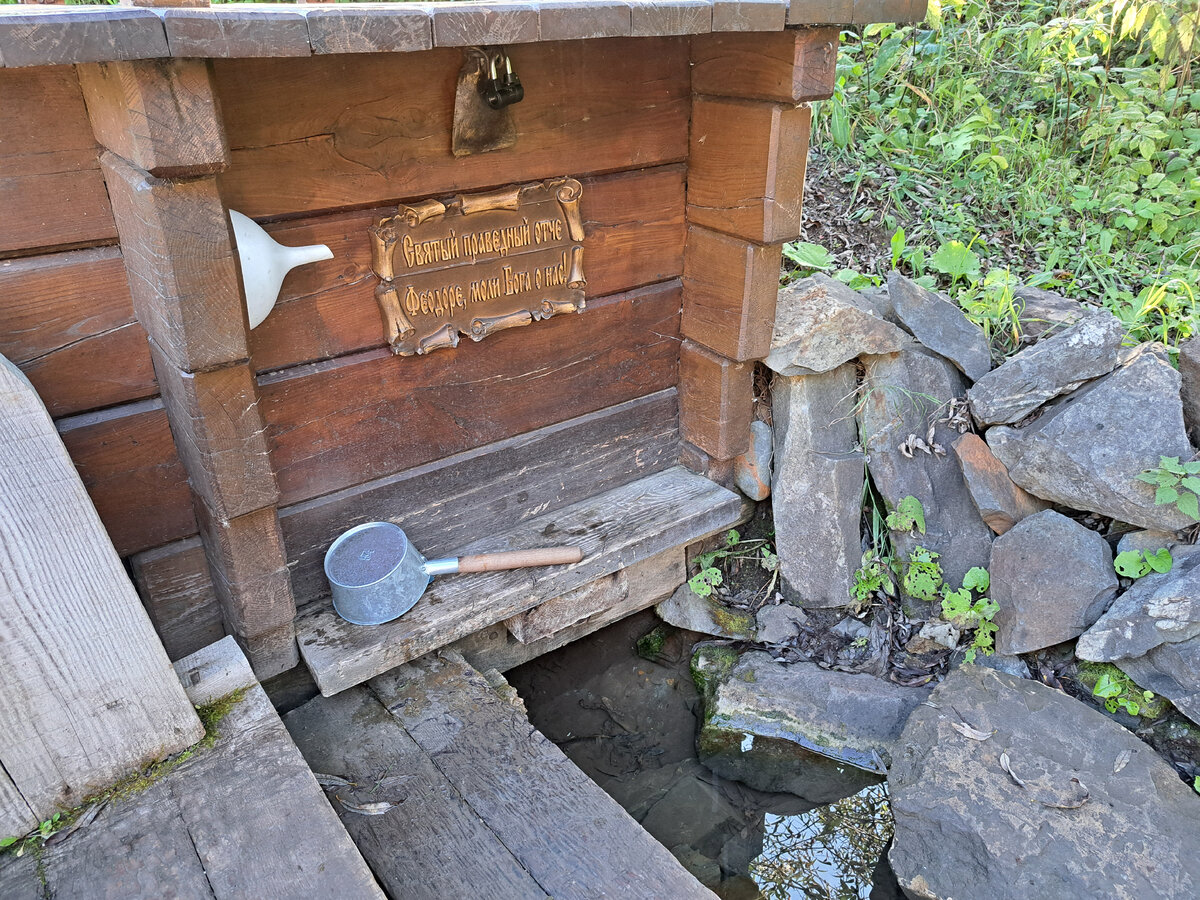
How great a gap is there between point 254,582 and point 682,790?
63.2 inches

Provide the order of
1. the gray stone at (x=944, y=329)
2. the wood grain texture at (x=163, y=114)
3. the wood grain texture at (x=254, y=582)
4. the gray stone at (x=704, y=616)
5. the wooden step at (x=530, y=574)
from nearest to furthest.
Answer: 1. the wood grain texture at (x=163, y=114)
2. the wood grain texture at (x=254, y=582)
3. the wooden step at (x=530, y=574)
4. the gray stone at (x=944, y=329)
5. the gray stone at (x=704, y=616)

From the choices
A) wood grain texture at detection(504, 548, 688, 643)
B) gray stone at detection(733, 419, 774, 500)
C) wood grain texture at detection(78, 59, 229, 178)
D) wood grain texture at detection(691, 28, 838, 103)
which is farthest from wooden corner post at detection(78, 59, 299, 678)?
gray stone at detection(733, 419, 774, 500)

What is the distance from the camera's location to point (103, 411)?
7.11 ft

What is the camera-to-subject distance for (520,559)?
9.27 feet

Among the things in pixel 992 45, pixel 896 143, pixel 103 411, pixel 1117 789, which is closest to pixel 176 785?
pixel 103 411

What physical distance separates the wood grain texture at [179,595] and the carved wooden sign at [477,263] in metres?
0.84

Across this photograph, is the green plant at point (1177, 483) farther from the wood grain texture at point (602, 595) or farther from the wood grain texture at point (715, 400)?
the wood grain texture at point (602, 595)

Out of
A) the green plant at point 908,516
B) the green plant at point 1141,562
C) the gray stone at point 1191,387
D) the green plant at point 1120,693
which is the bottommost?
the green plant at point 1120,693

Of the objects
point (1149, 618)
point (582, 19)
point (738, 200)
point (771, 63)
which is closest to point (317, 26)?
point (582, 19)

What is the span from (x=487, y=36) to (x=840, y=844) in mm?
2500

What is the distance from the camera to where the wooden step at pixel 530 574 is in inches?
100

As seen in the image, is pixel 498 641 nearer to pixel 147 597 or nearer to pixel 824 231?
pixel 147 597

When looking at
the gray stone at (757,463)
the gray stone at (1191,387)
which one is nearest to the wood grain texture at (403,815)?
the gray stone at (757,463)

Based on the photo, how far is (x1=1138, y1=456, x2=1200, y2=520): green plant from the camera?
257 centimetres
